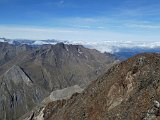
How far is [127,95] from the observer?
193ft

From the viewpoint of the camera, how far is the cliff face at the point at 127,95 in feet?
159

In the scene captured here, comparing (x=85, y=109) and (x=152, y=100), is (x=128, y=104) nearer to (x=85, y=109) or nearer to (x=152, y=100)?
(x=152, y=100)

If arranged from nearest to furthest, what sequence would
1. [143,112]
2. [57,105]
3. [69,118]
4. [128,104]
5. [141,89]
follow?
[143,112] < [128,104] < [141,89] < [69,118] < [57,105]

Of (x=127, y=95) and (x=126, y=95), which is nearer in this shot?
(x=127, y=95)

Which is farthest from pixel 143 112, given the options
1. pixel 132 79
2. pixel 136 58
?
pixel 136 58

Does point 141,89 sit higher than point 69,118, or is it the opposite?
point 141,89

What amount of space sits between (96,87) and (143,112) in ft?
88.4

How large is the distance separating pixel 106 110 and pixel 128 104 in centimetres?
762

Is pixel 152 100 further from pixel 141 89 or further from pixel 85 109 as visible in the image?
pixel 85 109

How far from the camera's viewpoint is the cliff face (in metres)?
48.5

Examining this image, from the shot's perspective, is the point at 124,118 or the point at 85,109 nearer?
the point at 124,118

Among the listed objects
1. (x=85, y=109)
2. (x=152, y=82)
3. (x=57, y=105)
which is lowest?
(x=57, y=105)

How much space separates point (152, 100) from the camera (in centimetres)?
4806

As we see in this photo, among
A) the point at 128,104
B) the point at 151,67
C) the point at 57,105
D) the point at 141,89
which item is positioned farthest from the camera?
the point at 57,105
